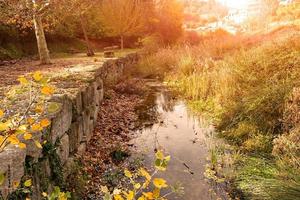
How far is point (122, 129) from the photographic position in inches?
281

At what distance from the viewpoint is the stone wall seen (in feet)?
8.05

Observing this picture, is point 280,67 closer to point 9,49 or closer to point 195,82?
point 195,82

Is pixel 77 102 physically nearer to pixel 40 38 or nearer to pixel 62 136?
pixel 62 136

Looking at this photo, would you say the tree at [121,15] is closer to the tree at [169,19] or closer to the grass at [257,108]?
the tree at [169,19]

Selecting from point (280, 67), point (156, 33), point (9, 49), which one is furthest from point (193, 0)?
point (280, 67)

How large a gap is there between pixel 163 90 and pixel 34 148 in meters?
8.33

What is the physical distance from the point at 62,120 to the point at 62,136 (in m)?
0.20

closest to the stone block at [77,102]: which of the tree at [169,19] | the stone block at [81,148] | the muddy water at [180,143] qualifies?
the stone block at [81,148]

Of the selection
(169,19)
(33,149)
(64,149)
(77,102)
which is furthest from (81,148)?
(169,19)

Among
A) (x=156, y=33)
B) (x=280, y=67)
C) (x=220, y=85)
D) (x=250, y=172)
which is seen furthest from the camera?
(x=156, y=33)

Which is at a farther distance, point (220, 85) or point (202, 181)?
point (220, 85)

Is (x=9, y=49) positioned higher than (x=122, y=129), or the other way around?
(x=9, y=49)

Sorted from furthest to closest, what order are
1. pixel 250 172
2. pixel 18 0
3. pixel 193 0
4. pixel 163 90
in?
1. pixel 193 0
2. pixel 163 90
3. pixel 18 0
4. pixel 250 172

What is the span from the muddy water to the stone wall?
125cm
